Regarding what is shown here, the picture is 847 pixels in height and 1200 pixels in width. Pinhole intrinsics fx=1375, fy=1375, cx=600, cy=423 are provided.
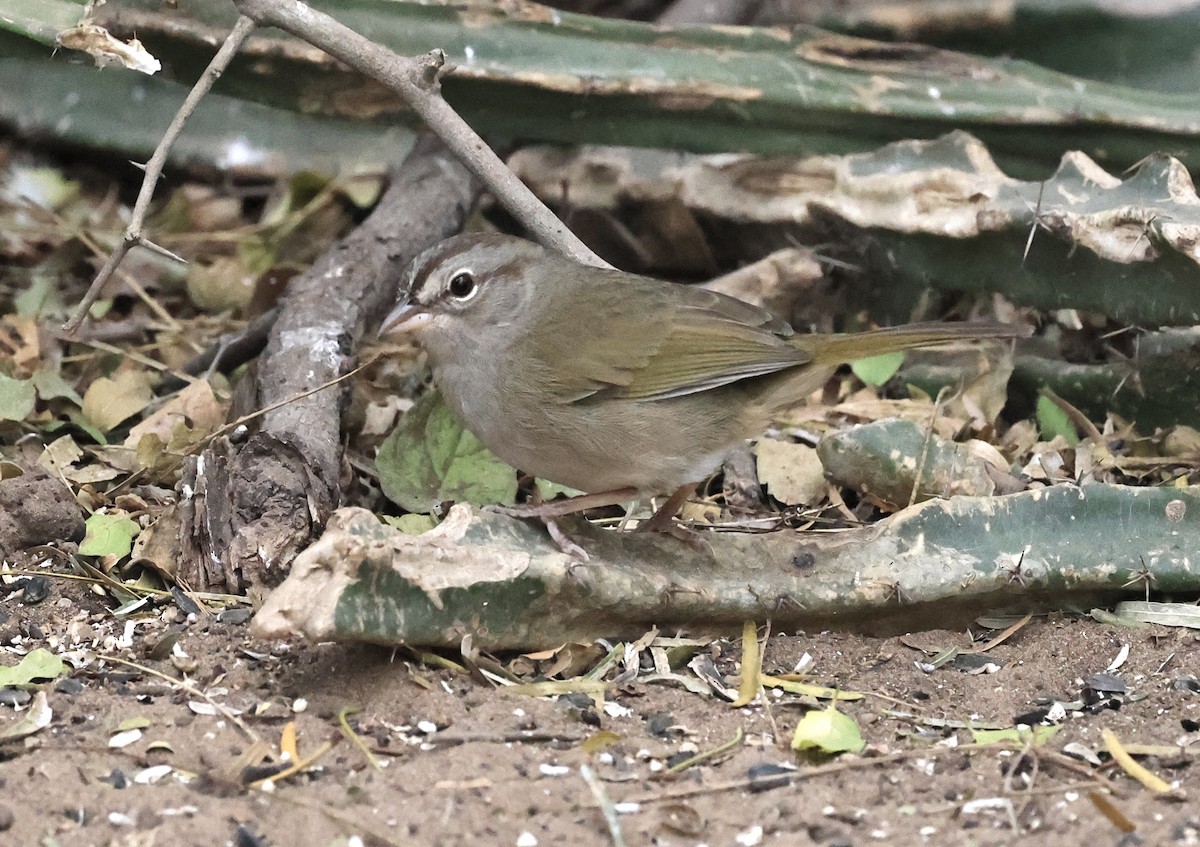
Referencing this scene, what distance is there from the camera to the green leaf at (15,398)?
4.53 m

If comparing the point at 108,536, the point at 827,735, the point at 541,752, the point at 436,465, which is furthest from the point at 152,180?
the point at 827,735

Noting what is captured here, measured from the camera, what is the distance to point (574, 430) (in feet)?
12.2

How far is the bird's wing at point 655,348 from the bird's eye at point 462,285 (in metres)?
0.26

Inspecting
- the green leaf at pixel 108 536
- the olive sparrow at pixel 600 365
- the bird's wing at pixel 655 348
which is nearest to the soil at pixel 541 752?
the green leaf at pixel 108 536

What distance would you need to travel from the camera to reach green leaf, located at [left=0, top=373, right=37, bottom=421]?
4.53 metres

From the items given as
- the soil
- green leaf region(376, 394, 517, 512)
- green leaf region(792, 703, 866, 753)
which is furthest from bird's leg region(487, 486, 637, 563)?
green leaf region(792, 703, 866, 753)

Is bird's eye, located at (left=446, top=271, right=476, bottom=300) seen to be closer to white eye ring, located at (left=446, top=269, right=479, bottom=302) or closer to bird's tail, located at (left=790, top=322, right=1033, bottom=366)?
white eye ring, located at (left=446, top=269, right=479, bottom=302)

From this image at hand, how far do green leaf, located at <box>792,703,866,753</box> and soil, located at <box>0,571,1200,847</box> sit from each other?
0.03 meters

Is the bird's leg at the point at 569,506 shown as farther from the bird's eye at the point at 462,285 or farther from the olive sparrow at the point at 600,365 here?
the bird's eye at the point at 462,285

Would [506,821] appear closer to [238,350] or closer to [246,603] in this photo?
[246,603]

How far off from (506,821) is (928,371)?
119 inches

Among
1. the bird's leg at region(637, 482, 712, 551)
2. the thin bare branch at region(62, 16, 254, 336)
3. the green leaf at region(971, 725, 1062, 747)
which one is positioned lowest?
the green leaf at region(971, 725, 1062, 747)

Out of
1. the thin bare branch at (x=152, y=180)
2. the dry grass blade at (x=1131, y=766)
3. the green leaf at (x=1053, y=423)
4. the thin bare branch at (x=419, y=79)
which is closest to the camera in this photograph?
the dry grass blade at (x=1131, y=766)

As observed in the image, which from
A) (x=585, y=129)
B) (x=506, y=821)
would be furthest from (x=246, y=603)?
(x=585, y=129)
